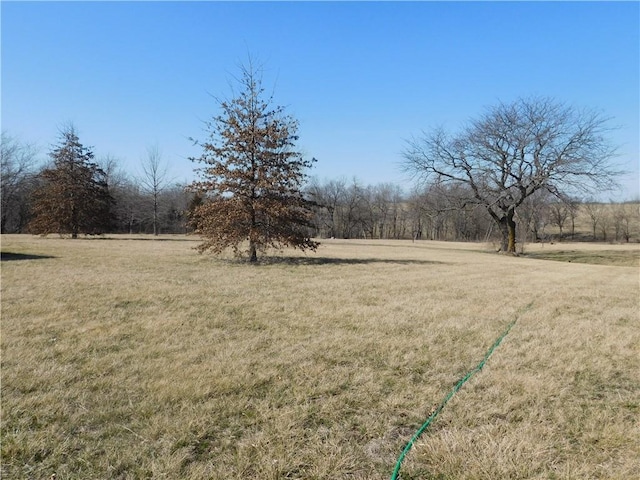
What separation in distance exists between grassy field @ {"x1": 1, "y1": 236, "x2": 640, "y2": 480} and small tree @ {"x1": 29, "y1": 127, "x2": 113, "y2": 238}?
22856mm

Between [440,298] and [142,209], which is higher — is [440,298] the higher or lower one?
the lower one

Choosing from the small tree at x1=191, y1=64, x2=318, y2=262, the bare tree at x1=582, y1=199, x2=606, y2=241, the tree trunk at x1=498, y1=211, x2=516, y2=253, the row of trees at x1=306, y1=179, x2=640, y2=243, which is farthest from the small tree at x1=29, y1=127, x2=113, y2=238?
the bare tree at x1=582, y1=199, x2=606, y2=241

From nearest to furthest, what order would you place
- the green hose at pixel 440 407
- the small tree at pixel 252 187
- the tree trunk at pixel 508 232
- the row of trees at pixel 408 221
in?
the green hose at pixel 440 407 < the small tree at pixel 252 187 < the tree trunk at pixel 508 232 < the row of trees at pixel 408 221

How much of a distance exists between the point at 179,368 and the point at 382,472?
7.18 ft

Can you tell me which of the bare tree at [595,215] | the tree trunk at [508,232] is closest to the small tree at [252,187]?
the tree trunk at [508,232]

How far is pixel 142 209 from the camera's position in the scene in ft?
176

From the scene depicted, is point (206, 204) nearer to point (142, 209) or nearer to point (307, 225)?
point (307, 225)

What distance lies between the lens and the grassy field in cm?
229

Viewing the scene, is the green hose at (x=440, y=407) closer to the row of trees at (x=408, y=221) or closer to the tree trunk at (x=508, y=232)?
the tree trunk at (x=508, y=232)

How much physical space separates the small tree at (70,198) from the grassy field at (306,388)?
22.9 meters

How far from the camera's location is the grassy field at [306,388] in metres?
2.29

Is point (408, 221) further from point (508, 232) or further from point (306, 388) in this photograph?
point (306, 388)

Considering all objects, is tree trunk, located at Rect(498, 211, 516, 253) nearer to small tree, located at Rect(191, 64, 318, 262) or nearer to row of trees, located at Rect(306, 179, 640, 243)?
small tree, located at Rect(191, 64, 318, 262)

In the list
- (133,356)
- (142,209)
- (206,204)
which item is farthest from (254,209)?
(142,209)
